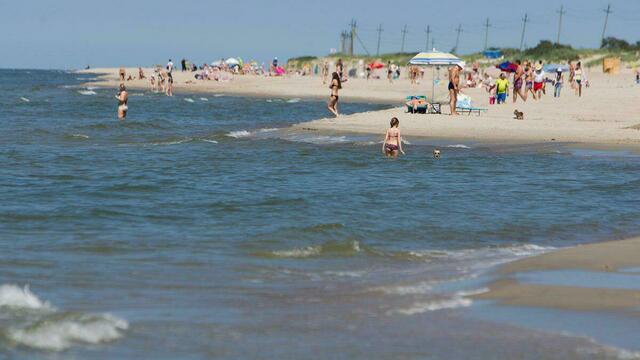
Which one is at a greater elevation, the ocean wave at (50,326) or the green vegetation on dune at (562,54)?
the green vegetation on dune at (562,54)

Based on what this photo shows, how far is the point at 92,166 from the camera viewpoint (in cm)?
2261

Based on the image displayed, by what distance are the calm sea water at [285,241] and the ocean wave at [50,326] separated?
0.02m

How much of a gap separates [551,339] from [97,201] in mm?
10075

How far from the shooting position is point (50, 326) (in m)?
8.27

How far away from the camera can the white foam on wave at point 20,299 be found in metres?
9.02

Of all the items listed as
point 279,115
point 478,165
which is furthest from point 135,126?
point 478,165

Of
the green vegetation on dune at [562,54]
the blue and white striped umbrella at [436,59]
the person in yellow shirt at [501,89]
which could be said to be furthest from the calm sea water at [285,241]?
the green vegetation on dune at [562,54]

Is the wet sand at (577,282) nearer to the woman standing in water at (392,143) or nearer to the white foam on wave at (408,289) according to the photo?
the white foam on wave at (408,289)

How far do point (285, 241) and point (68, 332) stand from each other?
5.10m

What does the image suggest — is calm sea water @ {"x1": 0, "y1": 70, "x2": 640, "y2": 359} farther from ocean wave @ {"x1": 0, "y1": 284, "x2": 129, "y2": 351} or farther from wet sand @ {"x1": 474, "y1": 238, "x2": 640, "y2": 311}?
wet sand @ {"x1": 474, "y1": 238, "x2": 640, "y2": 311}

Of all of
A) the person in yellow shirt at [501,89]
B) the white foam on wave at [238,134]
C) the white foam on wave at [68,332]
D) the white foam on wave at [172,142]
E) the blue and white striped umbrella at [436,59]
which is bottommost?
the white foam on wave at [172,142]

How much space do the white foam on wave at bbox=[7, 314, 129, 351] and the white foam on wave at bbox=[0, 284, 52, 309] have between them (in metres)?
0.55

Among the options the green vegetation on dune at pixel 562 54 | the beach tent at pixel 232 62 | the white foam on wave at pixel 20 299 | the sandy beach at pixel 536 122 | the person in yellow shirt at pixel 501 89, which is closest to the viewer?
the white foam on wave at pixel 20 299

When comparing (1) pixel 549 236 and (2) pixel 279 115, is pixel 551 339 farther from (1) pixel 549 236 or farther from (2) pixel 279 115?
(2) pixel 279 115
